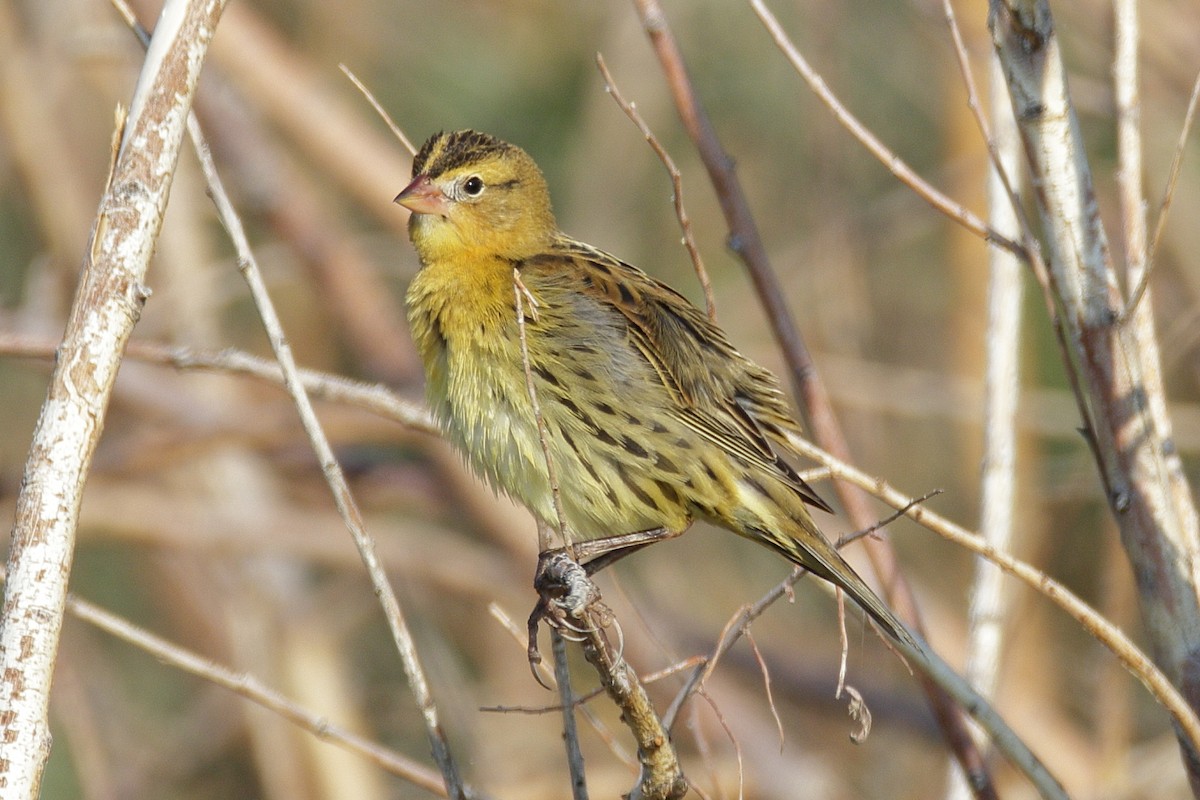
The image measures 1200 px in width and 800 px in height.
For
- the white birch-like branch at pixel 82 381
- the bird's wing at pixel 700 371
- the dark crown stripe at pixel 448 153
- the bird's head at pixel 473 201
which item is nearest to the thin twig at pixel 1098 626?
the bird's wing at pixel 700 371

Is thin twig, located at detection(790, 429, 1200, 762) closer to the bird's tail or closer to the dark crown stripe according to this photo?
the bird's tail

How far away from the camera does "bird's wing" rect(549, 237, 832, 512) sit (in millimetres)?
3562

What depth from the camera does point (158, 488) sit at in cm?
680

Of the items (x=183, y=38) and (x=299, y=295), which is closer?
(x=183, y=38)

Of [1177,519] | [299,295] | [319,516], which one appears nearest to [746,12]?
[299,295]

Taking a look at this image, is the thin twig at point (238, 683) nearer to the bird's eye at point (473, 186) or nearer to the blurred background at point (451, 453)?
the bird's eye at point (473, 186)

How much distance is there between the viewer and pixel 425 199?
3.93 m

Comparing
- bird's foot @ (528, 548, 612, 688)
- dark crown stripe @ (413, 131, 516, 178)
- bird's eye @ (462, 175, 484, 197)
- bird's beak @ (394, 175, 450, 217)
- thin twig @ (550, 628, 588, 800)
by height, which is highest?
dark crown stripe @ (413, 131, 516, 178)

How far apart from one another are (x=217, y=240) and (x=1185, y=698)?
6762mm

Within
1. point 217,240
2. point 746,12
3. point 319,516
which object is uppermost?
point 746,12

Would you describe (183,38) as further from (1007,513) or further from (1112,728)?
(1112,728)

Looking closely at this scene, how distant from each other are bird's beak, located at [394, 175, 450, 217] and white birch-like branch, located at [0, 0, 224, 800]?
4.86 feet

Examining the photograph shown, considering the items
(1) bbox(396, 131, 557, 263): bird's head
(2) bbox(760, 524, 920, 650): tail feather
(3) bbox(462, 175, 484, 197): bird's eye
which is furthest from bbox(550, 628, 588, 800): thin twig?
(3) bbox(462, 175, 484, 197): bird's eye

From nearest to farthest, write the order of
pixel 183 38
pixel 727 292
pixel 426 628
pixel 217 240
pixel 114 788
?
1. pixel 183 38
2. pixel 426 628
3. pixel 114 788
4. pixel 727 292
5. pixel 217 240
